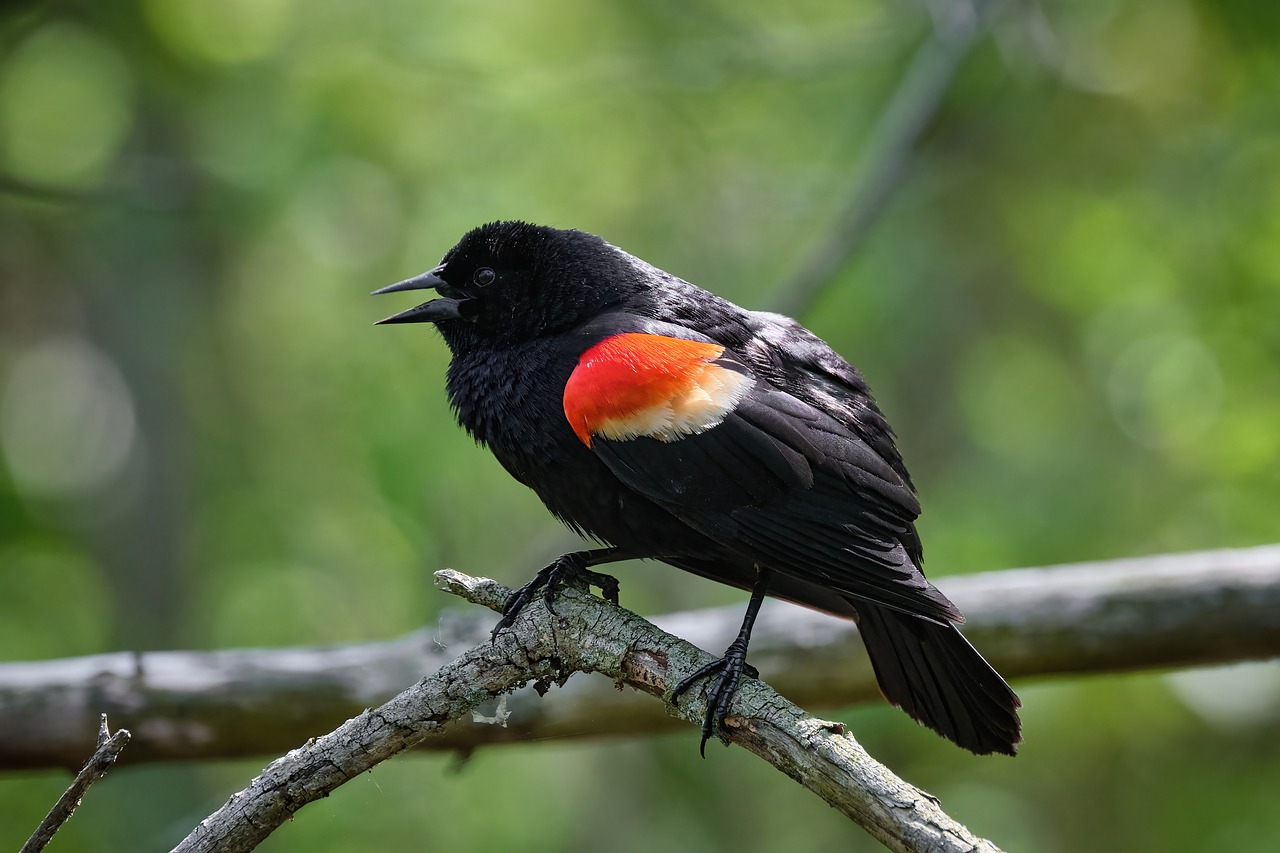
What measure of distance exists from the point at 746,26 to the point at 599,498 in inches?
211

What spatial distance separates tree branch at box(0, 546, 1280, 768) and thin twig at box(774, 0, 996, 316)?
66.7 inches

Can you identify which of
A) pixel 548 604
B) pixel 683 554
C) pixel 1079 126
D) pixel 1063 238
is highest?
pixel 1079 126

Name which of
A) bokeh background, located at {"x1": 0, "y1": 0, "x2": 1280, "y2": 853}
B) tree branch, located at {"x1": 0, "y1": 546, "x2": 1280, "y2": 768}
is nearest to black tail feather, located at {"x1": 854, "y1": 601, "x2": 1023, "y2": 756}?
tree branch, located at {"x1": 0, "y1": 546, "x2": 1280, "y2": 768}

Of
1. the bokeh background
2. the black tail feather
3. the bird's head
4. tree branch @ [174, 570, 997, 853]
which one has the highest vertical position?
the bokeh background

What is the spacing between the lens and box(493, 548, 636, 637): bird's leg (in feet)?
8.56

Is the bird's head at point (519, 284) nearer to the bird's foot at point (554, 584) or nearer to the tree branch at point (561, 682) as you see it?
the bird's foot at point (554, 584)

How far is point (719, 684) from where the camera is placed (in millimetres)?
2426

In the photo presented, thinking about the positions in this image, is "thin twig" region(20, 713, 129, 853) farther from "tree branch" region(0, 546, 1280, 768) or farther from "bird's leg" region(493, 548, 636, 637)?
"tree branch" region(0, 546, 1280, 768)

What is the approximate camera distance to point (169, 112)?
895 centimetres

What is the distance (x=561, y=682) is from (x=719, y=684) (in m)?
0.36

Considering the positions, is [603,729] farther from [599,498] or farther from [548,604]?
[548,604]

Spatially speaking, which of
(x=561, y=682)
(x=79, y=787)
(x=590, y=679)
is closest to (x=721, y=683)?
(x=561, y=682)

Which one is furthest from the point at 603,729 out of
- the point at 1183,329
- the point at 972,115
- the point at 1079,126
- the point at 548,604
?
the point at 1079,126

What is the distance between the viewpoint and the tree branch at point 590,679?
12.2ft
